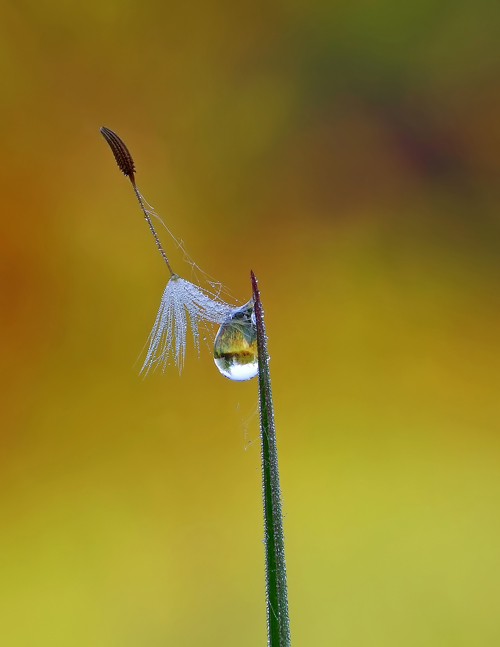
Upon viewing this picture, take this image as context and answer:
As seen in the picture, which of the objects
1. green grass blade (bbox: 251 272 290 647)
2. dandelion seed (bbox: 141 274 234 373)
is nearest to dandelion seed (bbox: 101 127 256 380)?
dandelion seed (bbox: 141 274 234 373)

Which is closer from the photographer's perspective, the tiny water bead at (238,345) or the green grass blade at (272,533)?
the green grass blade at (272,533)

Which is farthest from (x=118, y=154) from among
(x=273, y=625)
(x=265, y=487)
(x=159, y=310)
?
(x=273, y=625)

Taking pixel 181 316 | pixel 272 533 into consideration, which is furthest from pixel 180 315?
pixel 272 533

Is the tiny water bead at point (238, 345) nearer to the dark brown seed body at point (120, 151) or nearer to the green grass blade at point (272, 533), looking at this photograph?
the dark brown seed body at point (120, 151)

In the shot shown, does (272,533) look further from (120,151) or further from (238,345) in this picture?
(120,151)

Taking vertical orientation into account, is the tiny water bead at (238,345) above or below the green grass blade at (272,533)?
above

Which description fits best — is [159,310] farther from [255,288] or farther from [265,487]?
[265,487]

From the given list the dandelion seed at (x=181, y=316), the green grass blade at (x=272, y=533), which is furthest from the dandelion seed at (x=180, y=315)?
the green grass blade at (x=272, y=533)
